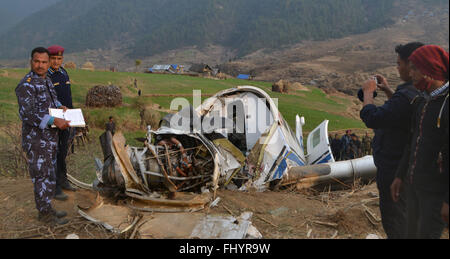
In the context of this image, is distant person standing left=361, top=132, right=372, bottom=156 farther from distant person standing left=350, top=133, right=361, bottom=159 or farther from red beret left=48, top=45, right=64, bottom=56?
red beret left=48, top=45, right=64, bottom=56

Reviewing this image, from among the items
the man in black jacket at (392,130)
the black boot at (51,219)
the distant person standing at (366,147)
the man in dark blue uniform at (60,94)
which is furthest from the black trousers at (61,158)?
the distant person standing at (366,147)

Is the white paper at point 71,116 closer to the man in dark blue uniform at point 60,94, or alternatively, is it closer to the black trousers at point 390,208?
the man in dark blue uniform at point 60,94

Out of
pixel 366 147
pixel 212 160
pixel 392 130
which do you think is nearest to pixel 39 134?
pixel 212 160

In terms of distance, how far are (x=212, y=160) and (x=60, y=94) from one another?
224 centimetres

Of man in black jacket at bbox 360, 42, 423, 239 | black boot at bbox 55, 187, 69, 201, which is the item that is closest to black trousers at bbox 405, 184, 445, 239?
man in black jacket at bbox 360, 42, 423, 239

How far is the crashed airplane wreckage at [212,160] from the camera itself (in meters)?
4.19

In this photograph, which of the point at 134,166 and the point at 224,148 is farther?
the point at 224,148

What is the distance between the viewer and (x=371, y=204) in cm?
463

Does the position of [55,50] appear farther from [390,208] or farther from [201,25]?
[201,25]

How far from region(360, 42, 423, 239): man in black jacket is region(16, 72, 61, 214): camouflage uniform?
3223mm

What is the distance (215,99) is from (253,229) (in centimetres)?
368

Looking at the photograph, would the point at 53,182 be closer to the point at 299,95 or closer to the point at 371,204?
the point at 371,204

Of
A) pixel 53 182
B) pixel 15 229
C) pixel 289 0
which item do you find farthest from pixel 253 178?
pixel 289 0

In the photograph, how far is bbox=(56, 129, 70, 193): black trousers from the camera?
4.29 meters
